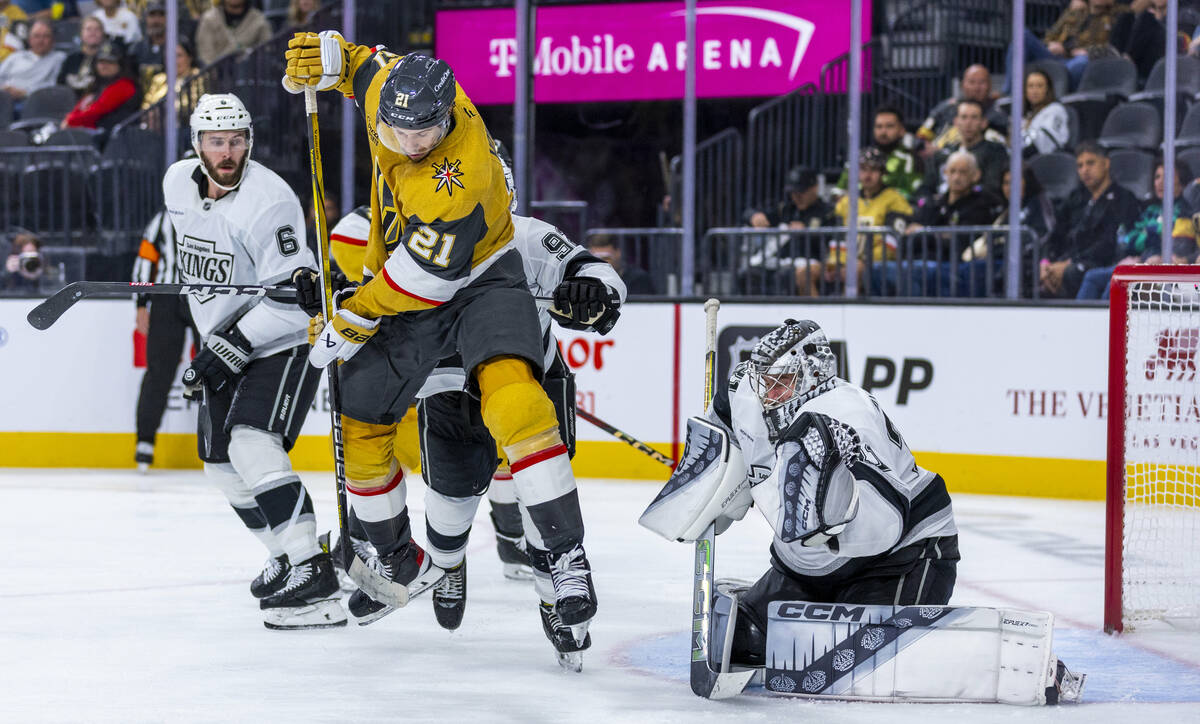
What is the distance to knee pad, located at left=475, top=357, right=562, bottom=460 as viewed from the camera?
8.21ft

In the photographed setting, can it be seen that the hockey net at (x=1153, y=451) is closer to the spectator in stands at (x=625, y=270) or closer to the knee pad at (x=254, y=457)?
the knee pad at (x=254, y=457)

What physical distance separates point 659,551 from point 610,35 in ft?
14.0

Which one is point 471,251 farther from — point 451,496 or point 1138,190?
point 1138,190

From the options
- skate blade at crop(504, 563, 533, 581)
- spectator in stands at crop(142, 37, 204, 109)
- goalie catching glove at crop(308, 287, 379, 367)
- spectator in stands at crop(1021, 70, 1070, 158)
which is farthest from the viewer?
spectator in stands at crop(142, 37, 204, 109)

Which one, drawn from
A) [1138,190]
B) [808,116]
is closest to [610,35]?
[808,116]

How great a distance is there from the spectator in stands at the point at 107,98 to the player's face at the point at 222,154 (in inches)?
184

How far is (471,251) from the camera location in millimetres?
2537

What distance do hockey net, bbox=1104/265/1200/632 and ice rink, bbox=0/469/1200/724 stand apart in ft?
0.41

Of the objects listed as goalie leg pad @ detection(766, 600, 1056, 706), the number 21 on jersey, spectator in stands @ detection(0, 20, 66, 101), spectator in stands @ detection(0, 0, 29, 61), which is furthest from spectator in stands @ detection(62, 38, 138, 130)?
goalie leg pad @ detection(766, 600, 1056, 706)

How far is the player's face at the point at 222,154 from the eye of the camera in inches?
122

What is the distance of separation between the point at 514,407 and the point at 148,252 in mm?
3079

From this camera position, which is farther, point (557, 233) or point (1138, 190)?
point (1138, 190)

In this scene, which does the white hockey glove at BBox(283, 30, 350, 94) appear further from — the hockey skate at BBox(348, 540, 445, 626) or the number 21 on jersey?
the hockey skate at BBox(348, 540, 445, 626)

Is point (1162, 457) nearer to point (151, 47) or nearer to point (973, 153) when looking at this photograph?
point (973, 153)
